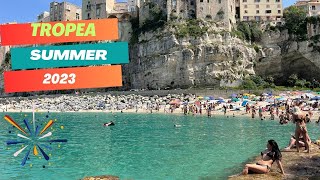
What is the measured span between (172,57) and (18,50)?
6158 centimetres

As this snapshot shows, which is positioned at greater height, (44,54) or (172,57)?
(172,57)

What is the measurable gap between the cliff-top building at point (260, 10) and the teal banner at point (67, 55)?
7174cm

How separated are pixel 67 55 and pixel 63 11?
92625mm

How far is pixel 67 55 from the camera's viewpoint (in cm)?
980

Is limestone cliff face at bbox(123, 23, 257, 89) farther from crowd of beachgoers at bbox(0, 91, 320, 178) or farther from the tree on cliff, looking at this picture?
the tree on cliff

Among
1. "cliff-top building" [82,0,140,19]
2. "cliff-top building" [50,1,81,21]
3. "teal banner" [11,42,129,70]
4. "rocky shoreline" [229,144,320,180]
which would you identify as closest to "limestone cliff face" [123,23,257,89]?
"cliff-top building" [82,0,140,19]

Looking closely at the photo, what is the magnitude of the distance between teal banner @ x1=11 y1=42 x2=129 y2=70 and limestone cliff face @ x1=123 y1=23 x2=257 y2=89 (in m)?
58.3

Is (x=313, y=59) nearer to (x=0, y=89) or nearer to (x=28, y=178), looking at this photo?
(x=28, y=178)

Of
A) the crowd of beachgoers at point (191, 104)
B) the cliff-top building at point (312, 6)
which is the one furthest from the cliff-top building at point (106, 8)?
the cliff-top building at point (312, 6)

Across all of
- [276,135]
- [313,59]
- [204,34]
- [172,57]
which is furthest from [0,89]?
[276,135]

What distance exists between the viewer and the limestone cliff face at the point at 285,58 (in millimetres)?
66188

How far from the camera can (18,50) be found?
32.0 feet

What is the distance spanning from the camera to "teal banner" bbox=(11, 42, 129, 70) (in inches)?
380

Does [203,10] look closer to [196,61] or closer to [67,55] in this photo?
[196,61]
